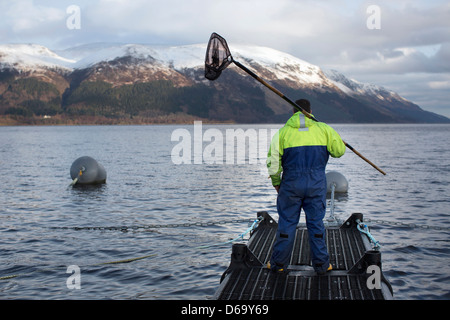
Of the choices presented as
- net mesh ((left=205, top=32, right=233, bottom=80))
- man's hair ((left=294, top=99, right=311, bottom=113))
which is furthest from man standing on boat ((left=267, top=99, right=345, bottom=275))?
net mesh ((left=205, top=32, right=233, bottom=80))

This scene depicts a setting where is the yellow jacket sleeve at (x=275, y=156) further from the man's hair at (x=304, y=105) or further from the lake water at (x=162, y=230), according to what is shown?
the lake water at (x=162, y=230)

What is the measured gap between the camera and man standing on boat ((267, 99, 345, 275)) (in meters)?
8.55

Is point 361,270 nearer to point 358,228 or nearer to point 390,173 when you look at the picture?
point 358,228

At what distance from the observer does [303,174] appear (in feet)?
28.0

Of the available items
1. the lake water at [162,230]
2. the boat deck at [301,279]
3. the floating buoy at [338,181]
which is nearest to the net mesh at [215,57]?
the boat deck at [301,279]

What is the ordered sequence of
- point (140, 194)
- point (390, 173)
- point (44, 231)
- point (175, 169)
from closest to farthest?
point (44, 231)
point (140, 194)
point (390, 173)
point (175, 169)

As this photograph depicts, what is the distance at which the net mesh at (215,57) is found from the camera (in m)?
9.70

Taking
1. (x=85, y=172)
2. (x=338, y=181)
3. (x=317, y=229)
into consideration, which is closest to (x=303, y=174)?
(x=317, y=229)

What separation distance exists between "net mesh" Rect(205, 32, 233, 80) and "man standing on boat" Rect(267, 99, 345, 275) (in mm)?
1943

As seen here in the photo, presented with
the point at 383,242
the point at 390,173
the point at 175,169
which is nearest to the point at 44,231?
the point at 383,242

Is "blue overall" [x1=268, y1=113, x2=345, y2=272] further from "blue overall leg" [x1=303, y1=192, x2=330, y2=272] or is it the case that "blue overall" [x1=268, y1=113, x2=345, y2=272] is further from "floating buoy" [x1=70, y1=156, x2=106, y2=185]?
"floating buoy" [x1=70, y1=156, x2=106, y2=185]

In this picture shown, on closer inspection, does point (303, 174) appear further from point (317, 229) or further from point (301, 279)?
point (301, 279)
